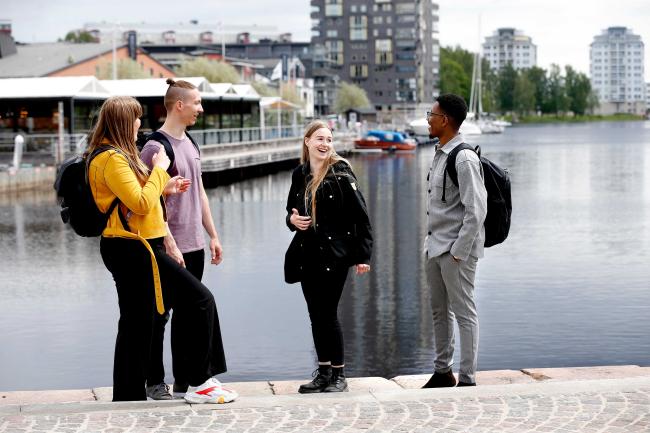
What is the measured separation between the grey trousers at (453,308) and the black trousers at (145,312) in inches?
62.5

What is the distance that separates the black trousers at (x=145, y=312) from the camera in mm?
6824

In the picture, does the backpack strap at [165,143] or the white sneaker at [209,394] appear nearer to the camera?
the white sneaker at [209,394]

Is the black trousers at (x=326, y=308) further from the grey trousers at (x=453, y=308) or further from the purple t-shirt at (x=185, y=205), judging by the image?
the purple t-shirt at (x=185, y=205)

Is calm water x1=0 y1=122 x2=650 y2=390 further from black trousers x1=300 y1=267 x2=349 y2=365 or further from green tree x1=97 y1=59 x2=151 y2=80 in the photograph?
green tree x1=97 y1=59 x2=151 y2=80

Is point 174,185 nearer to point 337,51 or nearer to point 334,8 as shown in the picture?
point 337,51

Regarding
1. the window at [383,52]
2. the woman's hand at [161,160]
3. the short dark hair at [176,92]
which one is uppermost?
the window at [383,52]

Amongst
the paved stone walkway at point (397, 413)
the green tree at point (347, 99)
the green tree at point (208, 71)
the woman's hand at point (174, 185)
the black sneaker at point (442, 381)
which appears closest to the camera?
the paved stone walkway at point (397, 413)

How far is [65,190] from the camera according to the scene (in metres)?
6.80

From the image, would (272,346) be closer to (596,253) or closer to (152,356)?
(152,356)

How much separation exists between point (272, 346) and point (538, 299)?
205 inches

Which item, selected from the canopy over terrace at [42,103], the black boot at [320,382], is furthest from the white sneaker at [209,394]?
the canopy over terrace at [42,103]

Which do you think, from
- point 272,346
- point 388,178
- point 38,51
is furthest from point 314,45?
point 272,346

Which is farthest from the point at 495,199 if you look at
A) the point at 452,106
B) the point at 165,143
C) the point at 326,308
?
the point at 165,143

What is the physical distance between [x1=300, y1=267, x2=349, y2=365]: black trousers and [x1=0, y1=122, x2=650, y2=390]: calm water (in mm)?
4307
